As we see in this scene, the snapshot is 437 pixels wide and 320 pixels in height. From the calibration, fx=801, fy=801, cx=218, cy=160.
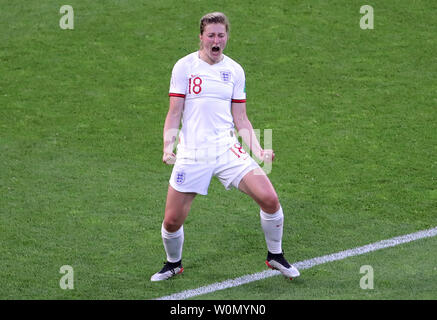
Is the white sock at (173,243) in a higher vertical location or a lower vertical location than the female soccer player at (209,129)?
lower

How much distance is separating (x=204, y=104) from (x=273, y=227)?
1.19 m

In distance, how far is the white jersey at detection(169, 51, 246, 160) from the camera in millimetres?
6434

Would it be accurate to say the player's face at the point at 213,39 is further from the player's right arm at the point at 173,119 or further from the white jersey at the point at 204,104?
the player's right arm at the point at 173,119

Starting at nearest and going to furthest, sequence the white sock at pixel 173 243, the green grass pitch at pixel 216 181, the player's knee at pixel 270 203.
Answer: the player's knee at pixel 270 203 < the white sock at pixel 173 243 < the green grass pitch at pixel 216 181

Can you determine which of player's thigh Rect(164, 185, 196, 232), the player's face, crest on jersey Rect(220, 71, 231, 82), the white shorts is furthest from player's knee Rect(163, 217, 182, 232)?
the player's face

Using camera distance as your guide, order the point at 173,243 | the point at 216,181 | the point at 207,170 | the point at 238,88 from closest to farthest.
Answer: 1. the point at 207,170
2. the point at 238,88
3. the point at 173,243
4. the point at 216,181

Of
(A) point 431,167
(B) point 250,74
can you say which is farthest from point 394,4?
(A) point 431,167

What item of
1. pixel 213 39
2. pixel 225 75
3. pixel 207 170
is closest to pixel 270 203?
pixel 207 170

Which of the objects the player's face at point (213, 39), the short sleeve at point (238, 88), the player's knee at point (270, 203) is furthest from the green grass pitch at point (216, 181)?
the player's face at point (213, 39)

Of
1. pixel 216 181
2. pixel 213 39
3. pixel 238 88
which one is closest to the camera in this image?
pixel 213 39

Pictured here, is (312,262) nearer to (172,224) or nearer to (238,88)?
(172,224)

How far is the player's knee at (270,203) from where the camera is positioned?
6.46m

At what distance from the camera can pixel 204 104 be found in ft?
21.1

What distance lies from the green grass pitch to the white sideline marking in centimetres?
10
